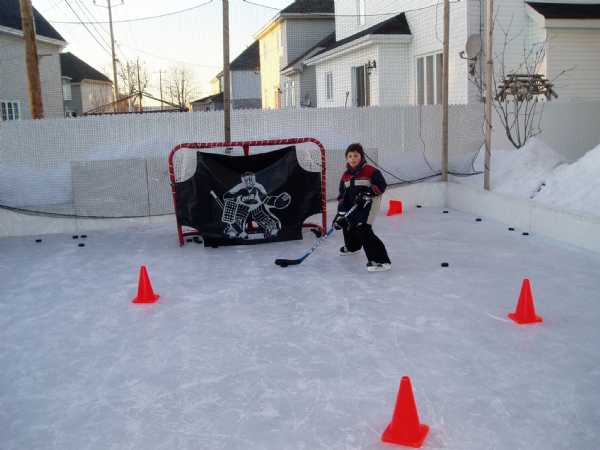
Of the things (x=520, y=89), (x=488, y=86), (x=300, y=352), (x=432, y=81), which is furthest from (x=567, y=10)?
(x=300, y=352)

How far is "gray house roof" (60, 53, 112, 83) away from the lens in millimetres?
41781

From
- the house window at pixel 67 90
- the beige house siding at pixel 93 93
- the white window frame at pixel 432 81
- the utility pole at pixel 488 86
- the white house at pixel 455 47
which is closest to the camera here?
the utility pole at pixel 488 86

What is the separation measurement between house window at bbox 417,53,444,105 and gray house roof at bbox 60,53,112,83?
1294 inches

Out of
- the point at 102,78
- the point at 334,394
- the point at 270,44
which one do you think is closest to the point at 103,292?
the point at 334,394

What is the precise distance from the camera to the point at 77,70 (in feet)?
140

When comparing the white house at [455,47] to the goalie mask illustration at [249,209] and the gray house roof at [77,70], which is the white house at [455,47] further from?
the gray house roof at [77,70]

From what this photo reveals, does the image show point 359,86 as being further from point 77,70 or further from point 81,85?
point 77,70

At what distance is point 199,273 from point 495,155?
227 inches

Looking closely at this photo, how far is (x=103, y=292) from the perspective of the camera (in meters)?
5.74

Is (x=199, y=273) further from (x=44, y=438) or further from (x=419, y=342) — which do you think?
(x=44, y=438)

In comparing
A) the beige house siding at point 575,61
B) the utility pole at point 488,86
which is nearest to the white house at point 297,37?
the beige house siding at point 575,61

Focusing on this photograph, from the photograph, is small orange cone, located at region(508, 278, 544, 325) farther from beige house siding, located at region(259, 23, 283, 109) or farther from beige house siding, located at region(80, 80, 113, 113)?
beige house siding, located at region(80, 80, 113, 113)

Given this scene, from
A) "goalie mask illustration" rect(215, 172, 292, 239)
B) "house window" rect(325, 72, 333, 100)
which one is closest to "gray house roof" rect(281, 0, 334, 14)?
"house window" rect(325, 72, 333, 100)

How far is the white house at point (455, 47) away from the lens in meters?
11.6
